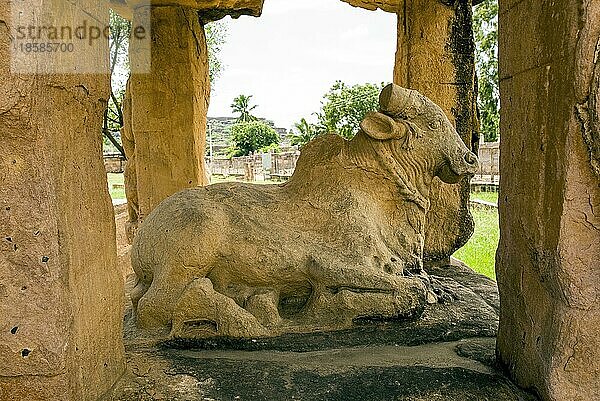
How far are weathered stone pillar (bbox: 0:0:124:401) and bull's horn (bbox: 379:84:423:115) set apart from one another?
1590 millimetres

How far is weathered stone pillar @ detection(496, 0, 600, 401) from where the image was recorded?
5.66ft

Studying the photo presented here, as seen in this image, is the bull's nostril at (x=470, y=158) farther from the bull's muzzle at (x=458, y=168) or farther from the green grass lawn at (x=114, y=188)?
the green grass lawn at (x=114, y=188)

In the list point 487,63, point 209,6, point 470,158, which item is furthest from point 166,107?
point 487,63

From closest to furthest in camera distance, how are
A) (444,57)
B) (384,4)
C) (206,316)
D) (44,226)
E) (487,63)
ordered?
(44,226) → (206,316) → (444,57) → (384,4) → (487,63)

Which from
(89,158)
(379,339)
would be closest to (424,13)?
(379,339)

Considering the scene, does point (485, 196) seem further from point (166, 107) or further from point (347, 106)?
point (166, 107)

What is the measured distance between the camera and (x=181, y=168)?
5.05 m

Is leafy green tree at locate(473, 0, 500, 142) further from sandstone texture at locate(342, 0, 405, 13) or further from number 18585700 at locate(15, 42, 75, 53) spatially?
number 18585700 at locate(15, 42, 75, 53)

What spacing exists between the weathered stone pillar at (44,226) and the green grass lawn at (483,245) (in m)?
4.00

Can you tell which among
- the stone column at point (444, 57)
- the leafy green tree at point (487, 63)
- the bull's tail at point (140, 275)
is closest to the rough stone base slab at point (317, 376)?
the bull's tail at point (140, 275)

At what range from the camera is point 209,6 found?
16.5 ft

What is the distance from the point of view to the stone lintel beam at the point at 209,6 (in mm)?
4941

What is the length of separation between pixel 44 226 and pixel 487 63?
20442 mm

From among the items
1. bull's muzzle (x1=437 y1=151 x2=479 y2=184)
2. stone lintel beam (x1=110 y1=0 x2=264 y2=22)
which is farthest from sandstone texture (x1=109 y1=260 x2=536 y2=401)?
stone lintel beam (x1=110 y1=0 x2=264 y2=22)
